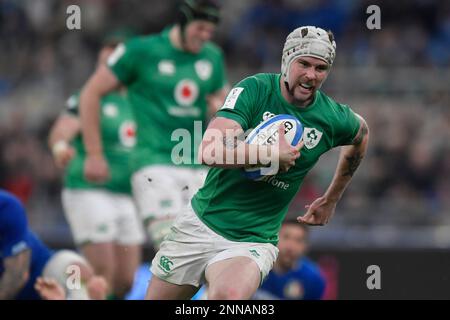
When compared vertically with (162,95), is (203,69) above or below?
above

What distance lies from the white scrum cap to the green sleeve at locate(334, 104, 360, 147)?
40cm

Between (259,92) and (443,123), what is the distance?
9.14 metres

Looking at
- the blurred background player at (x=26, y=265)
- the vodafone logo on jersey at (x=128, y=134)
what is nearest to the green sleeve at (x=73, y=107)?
the vodafone logo on jersey at (x=128, y=134)

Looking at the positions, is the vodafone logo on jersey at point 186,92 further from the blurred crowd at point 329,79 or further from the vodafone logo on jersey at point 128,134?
the blurred crowd at point 329,79

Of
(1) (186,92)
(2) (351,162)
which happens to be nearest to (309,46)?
(2) (351,162)

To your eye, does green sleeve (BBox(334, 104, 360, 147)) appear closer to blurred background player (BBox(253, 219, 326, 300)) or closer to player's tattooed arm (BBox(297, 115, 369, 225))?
player's tattooed arm (BBox(297, 115, 369, 225))

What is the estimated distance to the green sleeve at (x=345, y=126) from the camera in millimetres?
6148

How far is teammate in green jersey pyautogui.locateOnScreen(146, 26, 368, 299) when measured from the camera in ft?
18.8

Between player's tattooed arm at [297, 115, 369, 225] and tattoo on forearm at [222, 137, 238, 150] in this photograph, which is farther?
player's tattooed arm at [297, 115, 369, 225]

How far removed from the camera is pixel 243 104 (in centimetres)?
583

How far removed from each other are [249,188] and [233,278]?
0.61 meters

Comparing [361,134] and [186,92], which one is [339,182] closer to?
[361,134]

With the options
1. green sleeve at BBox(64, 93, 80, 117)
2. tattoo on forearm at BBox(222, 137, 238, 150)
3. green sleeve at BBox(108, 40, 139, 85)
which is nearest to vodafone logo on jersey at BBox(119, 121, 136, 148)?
green sleeve at BBox(64, 93, 80, 117)
